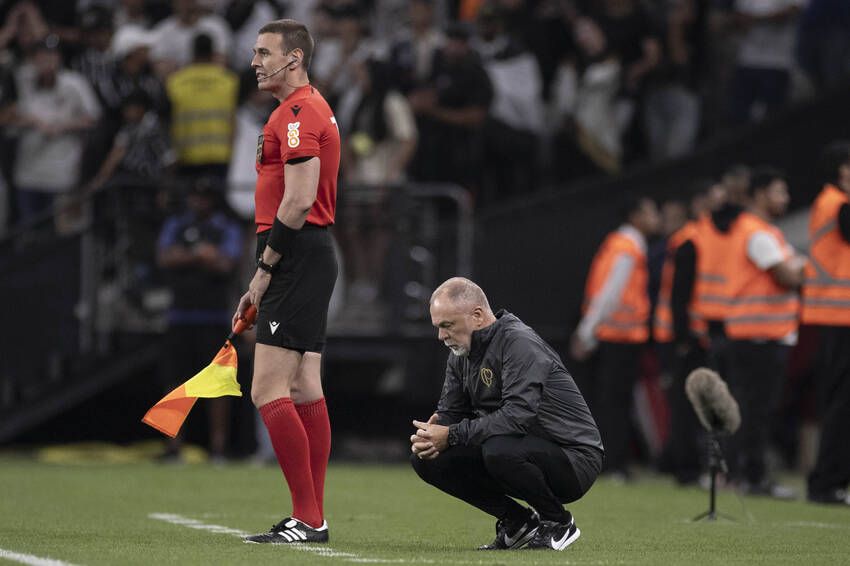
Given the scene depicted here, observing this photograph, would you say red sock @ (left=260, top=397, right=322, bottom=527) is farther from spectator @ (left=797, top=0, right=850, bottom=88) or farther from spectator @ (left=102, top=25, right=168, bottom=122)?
spectator @ (left=797, top=0, right=850, bottom=88)

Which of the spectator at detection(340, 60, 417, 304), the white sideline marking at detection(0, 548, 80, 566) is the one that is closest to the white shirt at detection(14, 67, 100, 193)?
the spectator at detection(340, 60, 417, 304)

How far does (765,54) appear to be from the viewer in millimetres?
18172

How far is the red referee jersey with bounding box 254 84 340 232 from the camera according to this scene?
861cm

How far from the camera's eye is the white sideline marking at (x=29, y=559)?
7.67 m

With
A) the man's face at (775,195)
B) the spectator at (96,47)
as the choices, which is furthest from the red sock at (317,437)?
the spectator at (96,47)

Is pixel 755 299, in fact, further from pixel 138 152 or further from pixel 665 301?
pixel 138 152

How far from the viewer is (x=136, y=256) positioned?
17.2 m

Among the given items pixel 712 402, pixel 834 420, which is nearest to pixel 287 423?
pixel 712 402

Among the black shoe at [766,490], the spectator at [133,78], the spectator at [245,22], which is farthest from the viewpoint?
the spectator at [245,22]

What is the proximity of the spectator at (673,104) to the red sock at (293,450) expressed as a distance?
10.7 meters

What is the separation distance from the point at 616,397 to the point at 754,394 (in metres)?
2.01

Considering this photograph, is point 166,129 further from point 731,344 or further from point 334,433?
point 731,344

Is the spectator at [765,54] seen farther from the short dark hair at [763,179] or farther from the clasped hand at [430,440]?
the clasped hand at [430,440]

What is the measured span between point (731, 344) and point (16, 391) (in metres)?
7.12
